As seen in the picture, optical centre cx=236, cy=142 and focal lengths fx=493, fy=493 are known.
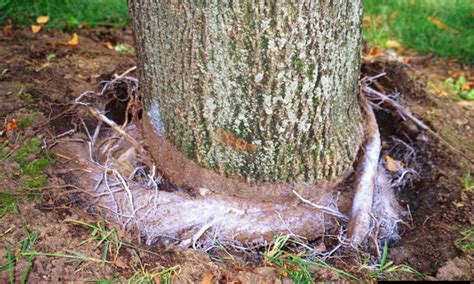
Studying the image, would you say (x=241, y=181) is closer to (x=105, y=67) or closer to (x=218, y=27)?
(x=218, y=27)

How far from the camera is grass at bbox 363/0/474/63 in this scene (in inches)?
145

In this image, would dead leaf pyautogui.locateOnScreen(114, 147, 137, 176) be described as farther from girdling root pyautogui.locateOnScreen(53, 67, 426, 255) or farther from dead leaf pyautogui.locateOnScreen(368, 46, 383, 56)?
dead leaf pyautogui.locateOnScreen(368, 46, 383, 56)

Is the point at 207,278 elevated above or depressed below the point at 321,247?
above

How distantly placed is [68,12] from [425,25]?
2799 mm

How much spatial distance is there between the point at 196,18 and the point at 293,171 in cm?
77

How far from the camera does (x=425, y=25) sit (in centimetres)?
388

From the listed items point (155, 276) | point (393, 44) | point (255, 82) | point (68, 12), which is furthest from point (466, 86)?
point (68, 12)

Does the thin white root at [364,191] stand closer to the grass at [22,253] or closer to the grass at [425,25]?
the grass at [22,253]

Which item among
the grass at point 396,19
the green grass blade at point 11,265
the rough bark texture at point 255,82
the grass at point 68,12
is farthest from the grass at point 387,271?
the grass at point 68,12

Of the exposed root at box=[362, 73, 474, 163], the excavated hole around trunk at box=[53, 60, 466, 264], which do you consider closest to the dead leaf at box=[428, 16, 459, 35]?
the exposed root at box=[362, 73, 474, 163]

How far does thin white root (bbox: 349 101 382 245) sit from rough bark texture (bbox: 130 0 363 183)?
0.30 feet

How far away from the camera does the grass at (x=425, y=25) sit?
145 inches

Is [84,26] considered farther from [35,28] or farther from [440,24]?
[440,24]

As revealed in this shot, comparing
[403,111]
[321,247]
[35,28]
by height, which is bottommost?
[321,247]
